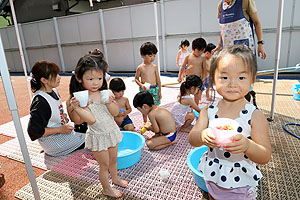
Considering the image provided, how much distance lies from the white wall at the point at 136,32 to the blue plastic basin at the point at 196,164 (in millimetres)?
7182

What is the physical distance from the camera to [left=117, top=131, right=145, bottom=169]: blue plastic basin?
224 cm

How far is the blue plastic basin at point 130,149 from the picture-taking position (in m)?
2.24

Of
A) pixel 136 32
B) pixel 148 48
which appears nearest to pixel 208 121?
pixel 148 48

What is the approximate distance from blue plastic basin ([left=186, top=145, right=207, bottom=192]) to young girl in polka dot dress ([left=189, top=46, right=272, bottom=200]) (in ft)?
1.65

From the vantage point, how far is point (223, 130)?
91 cm

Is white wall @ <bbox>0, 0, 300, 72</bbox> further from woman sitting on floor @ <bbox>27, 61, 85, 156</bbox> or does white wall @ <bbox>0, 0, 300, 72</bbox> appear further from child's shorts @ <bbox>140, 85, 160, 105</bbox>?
woman sitting on floor @ <bbox>27, 61, 85, 156</bbox>

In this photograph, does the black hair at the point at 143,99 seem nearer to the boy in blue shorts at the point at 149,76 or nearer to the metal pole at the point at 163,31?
the boy in blue shorts at the point at 149,76

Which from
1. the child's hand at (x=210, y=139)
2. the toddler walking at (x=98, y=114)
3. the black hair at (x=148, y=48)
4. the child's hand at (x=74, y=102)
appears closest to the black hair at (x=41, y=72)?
the toddler walking at (x=98, y=114)

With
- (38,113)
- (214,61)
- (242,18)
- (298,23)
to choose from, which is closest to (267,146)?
(214,61)

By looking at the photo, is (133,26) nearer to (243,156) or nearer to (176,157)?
(176,157)

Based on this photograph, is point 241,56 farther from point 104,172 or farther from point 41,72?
point 41,72

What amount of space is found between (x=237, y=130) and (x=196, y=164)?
1074 millimetres

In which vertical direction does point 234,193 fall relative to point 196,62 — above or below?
below

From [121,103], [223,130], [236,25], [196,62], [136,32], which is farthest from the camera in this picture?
[136,32]
